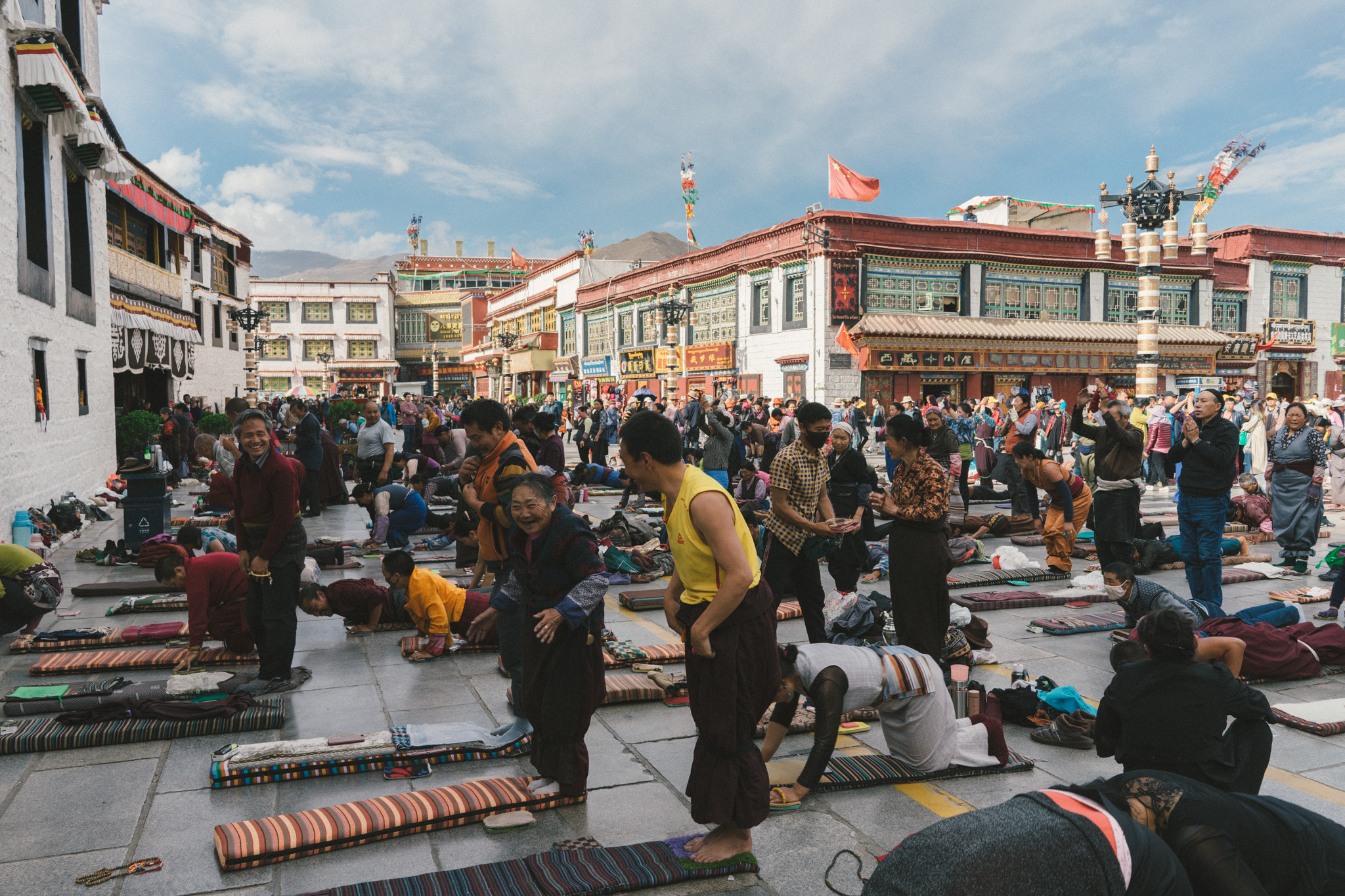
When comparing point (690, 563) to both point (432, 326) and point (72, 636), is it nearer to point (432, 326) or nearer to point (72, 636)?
point (72, 636)

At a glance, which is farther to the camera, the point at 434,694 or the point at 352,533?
the point at 352,533

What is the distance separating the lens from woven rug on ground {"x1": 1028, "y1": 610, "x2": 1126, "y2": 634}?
270 inches

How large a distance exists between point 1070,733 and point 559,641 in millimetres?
2911

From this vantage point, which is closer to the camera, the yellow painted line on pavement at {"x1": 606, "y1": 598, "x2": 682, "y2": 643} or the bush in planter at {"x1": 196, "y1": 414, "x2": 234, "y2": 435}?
the yellow painted line on pavement at {"x1": 606, "y1": 598, "x2": 682, "y2": 643}

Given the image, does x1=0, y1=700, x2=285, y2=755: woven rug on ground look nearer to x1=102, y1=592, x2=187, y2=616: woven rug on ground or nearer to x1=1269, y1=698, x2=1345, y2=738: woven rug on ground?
x1=102, y1=592, x2=187, y2=616: woven rug on ground

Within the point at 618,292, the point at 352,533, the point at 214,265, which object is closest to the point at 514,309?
the point at 618,292

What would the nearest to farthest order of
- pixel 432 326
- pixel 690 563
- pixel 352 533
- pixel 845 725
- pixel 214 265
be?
1. pixel 690 563
2. pixel 845 725
3. pixel 352 533
4. pixel 214 265
5. pixel 432 326

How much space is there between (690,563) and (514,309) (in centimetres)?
5614

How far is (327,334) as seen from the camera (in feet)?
225

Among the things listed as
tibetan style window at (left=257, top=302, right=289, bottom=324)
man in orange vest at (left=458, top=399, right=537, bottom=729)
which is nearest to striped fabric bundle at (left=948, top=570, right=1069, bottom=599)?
man in orange vest at (left=458, top=399, right=537, bottom=729)

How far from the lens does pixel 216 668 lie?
6.01 meters

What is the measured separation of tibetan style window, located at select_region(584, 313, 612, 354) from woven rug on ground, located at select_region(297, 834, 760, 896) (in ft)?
128

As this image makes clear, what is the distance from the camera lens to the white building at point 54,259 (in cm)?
1026

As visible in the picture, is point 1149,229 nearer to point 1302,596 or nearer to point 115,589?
point 1302,596
